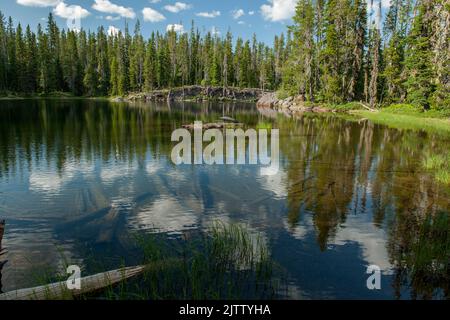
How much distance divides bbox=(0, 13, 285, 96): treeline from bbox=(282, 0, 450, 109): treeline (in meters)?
42.2

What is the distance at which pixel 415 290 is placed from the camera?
903cm

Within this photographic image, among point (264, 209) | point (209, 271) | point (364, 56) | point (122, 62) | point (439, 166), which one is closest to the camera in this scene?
point (209, 271)

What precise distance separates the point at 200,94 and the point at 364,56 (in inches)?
2312

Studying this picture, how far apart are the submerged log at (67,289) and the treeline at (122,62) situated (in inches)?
4247

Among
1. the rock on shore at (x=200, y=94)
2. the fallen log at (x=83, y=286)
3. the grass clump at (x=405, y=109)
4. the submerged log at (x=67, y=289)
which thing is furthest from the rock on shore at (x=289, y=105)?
the submerged log at (x=67, y=289)

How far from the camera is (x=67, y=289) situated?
8000 mm

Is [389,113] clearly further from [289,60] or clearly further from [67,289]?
[67,289]

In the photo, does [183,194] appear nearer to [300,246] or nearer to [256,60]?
[300,246]


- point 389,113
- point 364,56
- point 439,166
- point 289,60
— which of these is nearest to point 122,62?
point 289,60

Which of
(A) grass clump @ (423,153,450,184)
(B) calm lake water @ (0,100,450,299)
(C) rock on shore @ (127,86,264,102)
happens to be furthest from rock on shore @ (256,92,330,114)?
(A) grass clump @ (423,153,450,184)

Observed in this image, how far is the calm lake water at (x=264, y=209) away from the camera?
1009cm

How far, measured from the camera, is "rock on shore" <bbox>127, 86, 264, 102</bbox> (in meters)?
113

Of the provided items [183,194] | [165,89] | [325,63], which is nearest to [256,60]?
[165,89]
